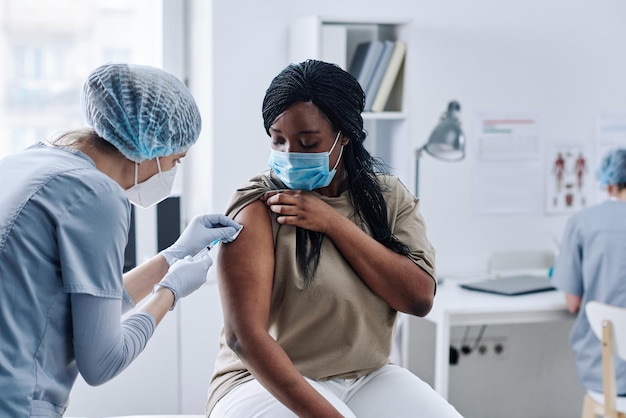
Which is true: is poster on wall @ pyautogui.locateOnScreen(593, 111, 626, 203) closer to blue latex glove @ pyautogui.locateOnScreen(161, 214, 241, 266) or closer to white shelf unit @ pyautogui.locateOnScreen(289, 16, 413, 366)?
white shelf unit @ pyautogui.locateOnScreen(289, 16, 413, 366)

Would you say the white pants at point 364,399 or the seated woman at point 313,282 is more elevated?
the seated woman at point 313,282

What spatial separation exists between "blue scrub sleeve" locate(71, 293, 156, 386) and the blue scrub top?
201 centimetres

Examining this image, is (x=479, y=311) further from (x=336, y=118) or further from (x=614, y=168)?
(x=336, y=118)

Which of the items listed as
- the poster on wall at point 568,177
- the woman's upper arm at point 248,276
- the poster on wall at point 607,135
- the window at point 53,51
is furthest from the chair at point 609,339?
the window at point 53,51

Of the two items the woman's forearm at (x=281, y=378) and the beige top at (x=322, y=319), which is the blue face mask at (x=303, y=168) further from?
the woman's forearm at (x=281, y=378)

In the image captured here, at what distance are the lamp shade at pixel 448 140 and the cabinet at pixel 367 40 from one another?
0.12 meters

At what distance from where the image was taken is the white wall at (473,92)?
3.20 metres

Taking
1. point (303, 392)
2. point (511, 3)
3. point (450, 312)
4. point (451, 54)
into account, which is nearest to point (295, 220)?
point (303, 392)

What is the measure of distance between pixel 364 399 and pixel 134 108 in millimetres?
745

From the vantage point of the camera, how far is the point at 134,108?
148 centimetres

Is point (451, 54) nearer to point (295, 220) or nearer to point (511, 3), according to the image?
point (511, 3)

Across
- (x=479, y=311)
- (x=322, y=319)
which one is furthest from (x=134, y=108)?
(x=479, y=311)

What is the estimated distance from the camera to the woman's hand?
1.66m

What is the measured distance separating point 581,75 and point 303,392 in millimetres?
2607
